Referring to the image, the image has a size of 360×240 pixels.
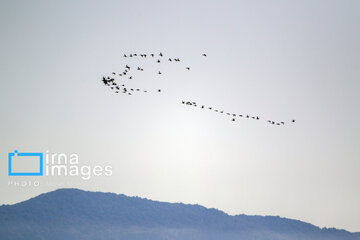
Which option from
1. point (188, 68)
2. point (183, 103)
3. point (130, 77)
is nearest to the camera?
point (130, 77)

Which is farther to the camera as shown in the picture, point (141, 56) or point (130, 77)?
point (141, 56)

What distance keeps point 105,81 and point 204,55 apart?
45.6 feet

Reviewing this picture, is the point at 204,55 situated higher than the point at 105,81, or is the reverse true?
the point at 204,55

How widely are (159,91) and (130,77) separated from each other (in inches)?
231

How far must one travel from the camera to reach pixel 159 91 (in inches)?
2430

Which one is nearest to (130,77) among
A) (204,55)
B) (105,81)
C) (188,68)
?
(105,81)

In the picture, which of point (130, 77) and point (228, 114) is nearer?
point (130, 77)

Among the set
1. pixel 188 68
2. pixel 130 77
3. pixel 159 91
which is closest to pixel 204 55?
pixel 188 68

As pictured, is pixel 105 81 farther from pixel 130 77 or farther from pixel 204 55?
pixel 204 55

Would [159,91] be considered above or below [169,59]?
below

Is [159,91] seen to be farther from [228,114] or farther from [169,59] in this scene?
[228,114]

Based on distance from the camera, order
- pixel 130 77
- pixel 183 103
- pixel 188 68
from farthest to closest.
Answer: pixel 183 103 → pixel 188 68 → pixel 130 77

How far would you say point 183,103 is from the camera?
65.8 metres

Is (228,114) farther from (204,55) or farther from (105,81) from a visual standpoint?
(105,81)
